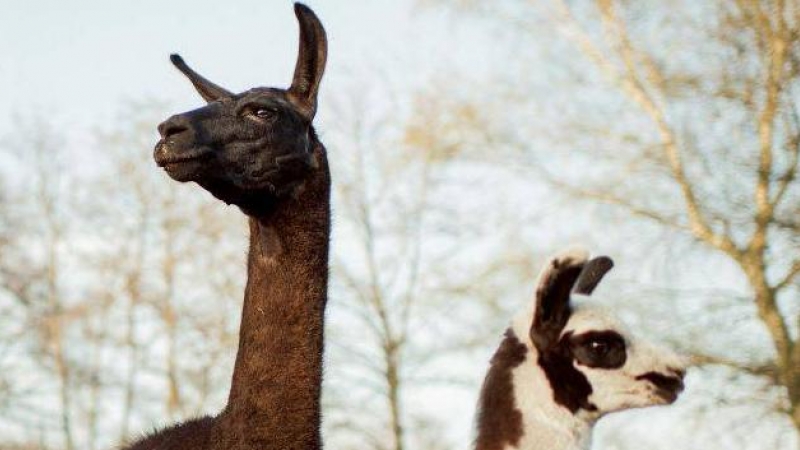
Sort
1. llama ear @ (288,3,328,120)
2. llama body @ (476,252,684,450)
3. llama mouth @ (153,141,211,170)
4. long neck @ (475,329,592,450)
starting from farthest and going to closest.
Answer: llama body @ (476,252,684,450) < long neck @ (475,329,592,450) < llama ear @ (288,3,328,120) < llama mouth @ (153,141,211,170)

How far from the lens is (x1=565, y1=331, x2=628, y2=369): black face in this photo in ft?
23.4

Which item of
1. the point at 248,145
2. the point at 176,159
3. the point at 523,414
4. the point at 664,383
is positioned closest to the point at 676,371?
the point at 664,383

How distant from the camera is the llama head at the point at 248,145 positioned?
5332mm

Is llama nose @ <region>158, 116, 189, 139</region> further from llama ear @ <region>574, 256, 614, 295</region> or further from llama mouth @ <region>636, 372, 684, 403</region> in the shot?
llama ear @ <region>574, 256, 614, 295</region>

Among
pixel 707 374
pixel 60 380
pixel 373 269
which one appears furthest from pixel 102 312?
pixel 707 374

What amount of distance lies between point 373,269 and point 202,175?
1666 cm

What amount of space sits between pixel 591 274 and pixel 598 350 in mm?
1133

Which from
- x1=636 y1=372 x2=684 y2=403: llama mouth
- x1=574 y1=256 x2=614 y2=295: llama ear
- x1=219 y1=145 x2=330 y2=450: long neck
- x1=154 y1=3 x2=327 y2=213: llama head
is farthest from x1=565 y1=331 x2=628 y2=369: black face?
x1=154 y1=3 x2=327 y2=213: llama head

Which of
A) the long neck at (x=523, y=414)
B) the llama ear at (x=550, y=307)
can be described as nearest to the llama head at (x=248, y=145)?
the llama ear at (x=550, y=307)

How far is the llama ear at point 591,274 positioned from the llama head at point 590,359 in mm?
925

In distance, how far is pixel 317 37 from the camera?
6000 millimetres

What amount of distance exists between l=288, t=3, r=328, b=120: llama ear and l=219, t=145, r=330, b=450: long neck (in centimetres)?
26

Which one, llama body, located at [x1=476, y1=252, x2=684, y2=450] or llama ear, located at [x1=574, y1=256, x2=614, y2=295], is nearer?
llama body, located at [x1=476, y1=252, x2=684, y2=450]

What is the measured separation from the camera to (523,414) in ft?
22.8
